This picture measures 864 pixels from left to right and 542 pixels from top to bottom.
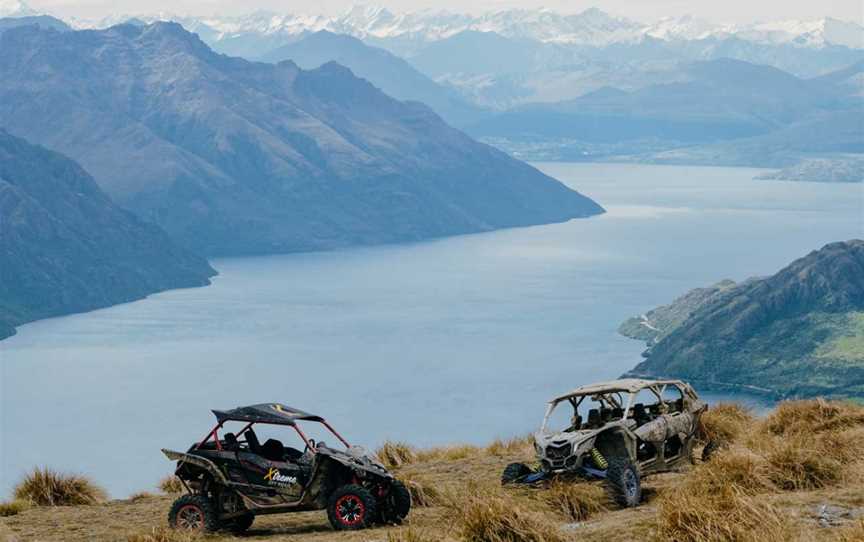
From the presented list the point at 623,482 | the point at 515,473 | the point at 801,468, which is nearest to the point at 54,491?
the point at 515,473

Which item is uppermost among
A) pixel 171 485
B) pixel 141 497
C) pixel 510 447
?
pixel 510 447

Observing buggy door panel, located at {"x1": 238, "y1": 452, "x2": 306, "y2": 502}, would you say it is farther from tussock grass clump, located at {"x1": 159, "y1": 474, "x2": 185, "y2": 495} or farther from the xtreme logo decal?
tussock grass clump, located at {"x1": 159, "y1": 474, "x2": 185, "y2": 495}

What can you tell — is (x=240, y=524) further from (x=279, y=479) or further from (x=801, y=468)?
(x=801, y=468)

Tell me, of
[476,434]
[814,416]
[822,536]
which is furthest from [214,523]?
[476,434]

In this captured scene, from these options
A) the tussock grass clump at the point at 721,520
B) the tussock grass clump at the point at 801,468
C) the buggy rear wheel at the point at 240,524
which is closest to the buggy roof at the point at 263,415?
the buggy rear wheel at the point at 240,524

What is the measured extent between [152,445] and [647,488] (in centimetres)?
16832

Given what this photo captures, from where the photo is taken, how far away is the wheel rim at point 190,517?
57.3ft

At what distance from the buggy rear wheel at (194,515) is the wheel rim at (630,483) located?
19.3ft

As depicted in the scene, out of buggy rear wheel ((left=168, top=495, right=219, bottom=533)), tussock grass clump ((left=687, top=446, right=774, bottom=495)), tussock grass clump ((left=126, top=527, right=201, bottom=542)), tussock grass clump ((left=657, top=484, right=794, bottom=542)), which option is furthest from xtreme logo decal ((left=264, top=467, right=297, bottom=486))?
tussock grass clump ((left=687, top=446, right=774, bottom=495))

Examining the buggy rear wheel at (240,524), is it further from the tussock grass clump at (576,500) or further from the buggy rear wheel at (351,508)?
the tussock grass clump at (576,500)

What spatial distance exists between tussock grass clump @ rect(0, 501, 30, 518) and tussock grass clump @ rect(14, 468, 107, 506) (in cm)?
38

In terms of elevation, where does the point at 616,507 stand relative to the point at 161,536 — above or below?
below

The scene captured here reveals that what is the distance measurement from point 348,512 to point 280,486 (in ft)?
3.32

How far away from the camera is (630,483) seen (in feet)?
61.1
